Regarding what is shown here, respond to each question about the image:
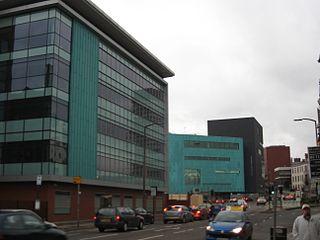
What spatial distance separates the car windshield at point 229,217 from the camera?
19000 mm

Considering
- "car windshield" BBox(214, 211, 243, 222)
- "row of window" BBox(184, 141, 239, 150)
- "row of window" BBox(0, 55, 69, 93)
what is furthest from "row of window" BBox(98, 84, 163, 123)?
"row of window" BBox(184, 141, 239, 150)

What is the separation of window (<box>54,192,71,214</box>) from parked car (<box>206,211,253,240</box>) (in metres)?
22.4

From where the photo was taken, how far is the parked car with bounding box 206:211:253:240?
17562 millimetres

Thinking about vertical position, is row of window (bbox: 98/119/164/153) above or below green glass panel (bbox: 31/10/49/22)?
below

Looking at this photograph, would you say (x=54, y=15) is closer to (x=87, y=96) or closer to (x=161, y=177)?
(x=87, y=96)

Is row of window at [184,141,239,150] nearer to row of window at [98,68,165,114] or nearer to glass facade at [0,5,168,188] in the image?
row of window at [98,68,165,114]

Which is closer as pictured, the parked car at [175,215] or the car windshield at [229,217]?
the car windshield at [229,217]

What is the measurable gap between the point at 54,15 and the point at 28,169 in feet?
44.6

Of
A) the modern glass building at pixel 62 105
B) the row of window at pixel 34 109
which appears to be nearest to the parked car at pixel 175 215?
the modern glass building at pixel 62 105

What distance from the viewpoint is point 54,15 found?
4131cm

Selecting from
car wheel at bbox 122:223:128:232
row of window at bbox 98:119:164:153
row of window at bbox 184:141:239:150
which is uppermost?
row of window at bbox 184:141:239:150

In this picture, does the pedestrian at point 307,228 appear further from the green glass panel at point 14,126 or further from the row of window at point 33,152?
the green glass panel at point 14,126

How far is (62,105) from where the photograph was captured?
4100 cm

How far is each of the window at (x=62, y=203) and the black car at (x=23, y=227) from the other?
25.4 m
